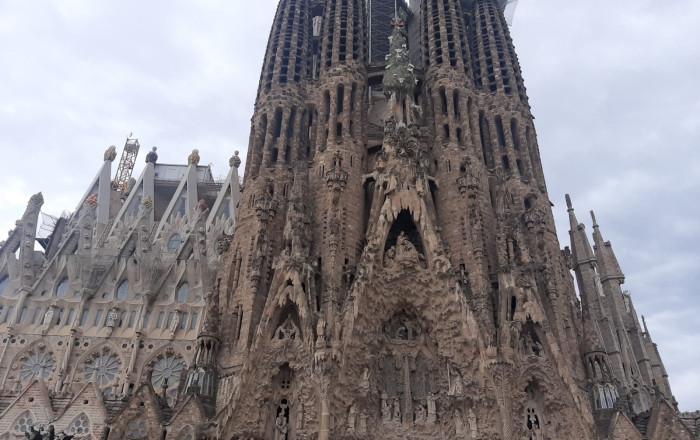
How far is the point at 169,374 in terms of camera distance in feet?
87.4

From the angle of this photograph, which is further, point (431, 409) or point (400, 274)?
point (400, 274)

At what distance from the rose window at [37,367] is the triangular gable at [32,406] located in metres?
3.47

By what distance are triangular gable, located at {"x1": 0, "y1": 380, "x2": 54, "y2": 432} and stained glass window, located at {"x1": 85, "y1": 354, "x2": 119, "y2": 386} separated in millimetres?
3420

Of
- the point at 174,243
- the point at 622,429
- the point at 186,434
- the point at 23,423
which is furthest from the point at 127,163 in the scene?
the point at 622,429

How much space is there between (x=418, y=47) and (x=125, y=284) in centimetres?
2358

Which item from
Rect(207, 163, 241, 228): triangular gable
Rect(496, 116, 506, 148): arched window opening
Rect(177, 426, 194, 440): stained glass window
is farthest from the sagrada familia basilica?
Rect(207, 163, 241, 228): triangular gable

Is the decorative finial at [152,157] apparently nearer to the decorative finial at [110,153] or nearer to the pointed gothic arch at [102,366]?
the decorative finial at [110,153]

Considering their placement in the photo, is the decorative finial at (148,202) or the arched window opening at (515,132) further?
the decorative finial at (148,202)

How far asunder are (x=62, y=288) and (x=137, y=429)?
13881mm

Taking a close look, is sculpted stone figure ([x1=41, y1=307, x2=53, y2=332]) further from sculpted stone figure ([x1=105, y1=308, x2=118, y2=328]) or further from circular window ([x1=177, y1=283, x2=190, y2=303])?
circular window ([x1=177, y1=283, x2=190, y2=303])

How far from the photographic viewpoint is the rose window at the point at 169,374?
26.3 metres

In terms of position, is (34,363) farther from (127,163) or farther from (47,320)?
(127,163)

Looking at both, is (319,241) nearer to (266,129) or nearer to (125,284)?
(266,129)

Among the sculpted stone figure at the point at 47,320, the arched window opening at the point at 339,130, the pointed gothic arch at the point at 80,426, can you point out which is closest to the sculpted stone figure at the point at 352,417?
the pointed gothic arch at the point at 80,426
